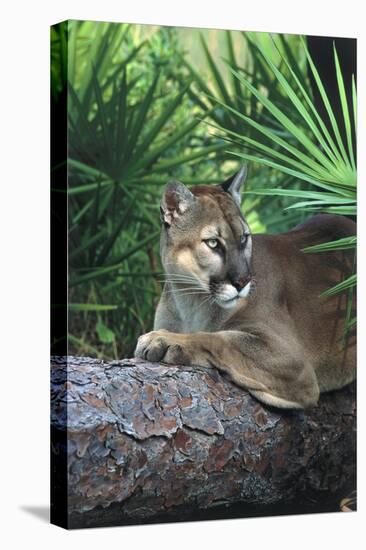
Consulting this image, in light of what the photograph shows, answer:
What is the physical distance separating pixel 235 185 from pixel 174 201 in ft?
1.28

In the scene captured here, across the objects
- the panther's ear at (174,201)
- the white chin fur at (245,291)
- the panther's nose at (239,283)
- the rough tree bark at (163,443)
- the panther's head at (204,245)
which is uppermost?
the panther's ear at (174,201)

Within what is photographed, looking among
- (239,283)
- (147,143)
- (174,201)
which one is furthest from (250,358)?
(147,143)

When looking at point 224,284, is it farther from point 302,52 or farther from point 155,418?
point 302,52

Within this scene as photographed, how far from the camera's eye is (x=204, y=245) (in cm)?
655

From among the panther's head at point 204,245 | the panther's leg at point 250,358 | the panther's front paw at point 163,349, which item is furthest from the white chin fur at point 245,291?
the panther's front paw at point 163,349

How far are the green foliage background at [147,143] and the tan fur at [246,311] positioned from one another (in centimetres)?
14

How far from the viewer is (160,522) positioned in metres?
6.46

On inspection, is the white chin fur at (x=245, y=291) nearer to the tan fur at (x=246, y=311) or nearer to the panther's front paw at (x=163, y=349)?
the tan fur at (x=246, y=311)

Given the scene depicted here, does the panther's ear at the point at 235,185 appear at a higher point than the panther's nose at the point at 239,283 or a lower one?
higher

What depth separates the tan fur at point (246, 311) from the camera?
6.51 meters

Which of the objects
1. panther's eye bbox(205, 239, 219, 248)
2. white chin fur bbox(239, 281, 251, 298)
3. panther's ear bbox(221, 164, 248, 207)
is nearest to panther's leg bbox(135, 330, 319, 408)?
white chin fur bbox(239, 281, 251, 298)

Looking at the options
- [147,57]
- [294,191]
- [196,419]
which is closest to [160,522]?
[196,419]

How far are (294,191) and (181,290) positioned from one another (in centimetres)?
92

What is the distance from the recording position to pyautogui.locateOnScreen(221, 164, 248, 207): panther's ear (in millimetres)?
6812
